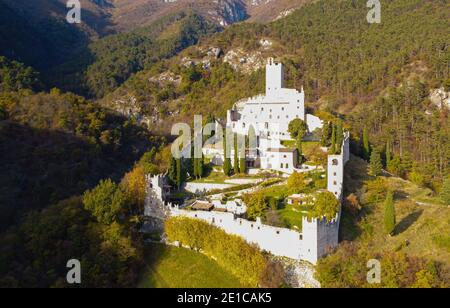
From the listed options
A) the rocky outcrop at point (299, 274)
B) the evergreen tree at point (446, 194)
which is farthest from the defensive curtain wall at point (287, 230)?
the evergreen tree at point (446, 194)

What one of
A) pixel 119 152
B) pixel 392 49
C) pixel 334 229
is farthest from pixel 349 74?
pixel 334 229

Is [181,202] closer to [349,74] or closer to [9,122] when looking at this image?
[9,122]

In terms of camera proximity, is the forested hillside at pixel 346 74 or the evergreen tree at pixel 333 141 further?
the forested hillside at pixel 346 74

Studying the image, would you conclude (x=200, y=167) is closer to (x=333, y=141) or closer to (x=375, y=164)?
(x=333, y=141)

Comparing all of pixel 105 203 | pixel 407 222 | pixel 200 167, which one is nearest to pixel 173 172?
pixel 200 167

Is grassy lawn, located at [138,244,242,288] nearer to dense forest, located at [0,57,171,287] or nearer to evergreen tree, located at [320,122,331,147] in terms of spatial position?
dense forest, located at [0,57,171,287]

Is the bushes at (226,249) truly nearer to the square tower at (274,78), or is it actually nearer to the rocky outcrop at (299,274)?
the rocky outcrop at (299,274)
